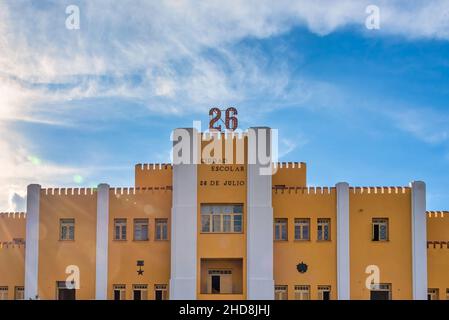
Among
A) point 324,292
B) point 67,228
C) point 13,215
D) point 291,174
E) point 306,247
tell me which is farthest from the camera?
point 13,215

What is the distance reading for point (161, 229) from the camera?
37.5 m

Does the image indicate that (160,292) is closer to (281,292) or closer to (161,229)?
(161,229)

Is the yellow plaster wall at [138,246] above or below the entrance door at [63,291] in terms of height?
above

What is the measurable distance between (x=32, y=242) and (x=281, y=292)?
572 inches

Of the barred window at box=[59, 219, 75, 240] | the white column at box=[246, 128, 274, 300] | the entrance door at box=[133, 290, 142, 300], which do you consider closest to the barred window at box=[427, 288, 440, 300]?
the white column at box=[246, 128, 274, 300]

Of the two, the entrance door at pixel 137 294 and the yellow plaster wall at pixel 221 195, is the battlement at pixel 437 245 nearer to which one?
the yellow plaster wall at pixel 221 195

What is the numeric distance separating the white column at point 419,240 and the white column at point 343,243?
3.71m

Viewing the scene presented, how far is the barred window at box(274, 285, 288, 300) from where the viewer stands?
1437 inches

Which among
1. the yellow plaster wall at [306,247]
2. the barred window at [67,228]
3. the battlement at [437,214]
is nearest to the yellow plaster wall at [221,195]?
the yellow plaster wall at [306,247]

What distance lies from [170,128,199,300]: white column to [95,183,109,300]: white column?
396cm

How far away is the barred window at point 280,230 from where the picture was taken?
37062mm

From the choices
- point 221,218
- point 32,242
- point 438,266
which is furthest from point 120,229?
point 438,266
